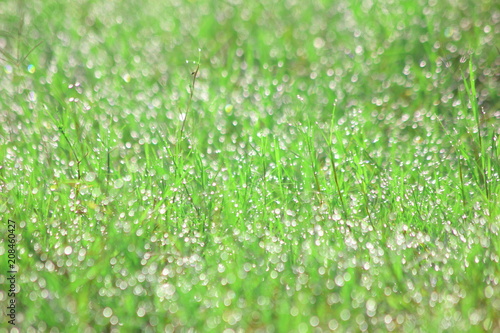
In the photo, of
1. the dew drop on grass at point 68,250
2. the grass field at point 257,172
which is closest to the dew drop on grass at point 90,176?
the grass field at point 257,172

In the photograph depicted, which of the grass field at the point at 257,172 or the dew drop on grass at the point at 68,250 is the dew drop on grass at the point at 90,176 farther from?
the dew drop on grass at the point at 68,250

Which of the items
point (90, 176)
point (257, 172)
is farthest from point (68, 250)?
point (257, 172)

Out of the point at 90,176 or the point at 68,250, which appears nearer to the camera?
the point at 68,250

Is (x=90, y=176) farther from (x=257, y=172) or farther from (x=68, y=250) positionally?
(x=257, y=172)

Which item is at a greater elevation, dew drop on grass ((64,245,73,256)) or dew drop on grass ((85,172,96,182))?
dew drop on grass ((85,172,96,182))

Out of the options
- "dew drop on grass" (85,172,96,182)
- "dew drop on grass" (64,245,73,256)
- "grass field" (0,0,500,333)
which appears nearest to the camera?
"grass field" (0,0,500,333)

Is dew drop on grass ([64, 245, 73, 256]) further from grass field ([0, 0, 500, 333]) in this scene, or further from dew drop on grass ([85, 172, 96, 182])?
dew drop on grass ([85, 172, 96, 182])

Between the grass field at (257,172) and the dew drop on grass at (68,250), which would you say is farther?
the dew drop on grass at (68,250)

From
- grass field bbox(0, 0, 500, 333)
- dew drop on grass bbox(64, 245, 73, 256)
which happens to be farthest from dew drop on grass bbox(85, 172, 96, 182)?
dew drop on grass bbox(64, 245, 73, 256)

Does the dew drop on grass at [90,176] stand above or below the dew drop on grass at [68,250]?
above
